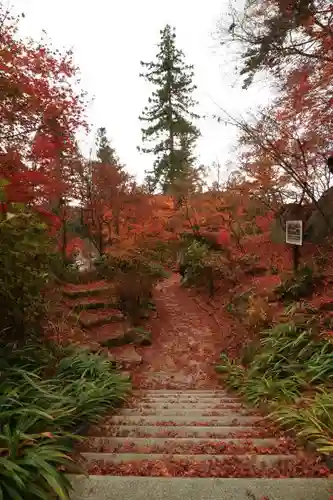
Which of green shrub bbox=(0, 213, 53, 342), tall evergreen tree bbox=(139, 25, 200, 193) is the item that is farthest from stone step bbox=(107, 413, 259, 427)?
tall evergreen tree bbox=(139, 25, 200, 193)

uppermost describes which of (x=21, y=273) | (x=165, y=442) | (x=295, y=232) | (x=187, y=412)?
(x=295, y=232)

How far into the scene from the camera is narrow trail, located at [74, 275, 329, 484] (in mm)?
2357

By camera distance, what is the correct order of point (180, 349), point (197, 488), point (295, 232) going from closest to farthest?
1. point (197, 488)
2. point (295, 232)
3. point (180, 349)

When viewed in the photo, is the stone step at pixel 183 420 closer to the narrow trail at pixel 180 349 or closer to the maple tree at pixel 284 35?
the narrow trail at pixel 180 349

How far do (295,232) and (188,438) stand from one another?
5.49 m

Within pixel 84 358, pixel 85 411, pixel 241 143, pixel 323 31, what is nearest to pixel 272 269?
pixel 241 143

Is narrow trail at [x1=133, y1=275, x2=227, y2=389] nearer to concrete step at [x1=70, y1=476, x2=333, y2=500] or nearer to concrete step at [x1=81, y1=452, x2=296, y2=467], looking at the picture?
concrete step at [x1=81, y1=452, x2=296, y2=467]

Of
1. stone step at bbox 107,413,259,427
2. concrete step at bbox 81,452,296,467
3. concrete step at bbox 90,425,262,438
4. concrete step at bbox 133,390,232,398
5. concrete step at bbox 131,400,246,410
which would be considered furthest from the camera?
concrete step at bbox 133,390,232,398

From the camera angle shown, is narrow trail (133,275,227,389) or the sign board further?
the sign board

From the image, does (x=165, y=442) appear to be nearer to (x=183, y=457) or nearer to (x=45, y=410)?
(x=183, y=457)

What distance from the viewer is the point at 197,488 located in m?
2.05

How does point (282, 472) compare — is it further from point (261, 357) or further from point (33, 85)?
point (33, 85)

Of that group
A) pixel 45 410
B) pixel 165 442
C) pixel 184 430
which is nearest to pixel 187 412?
pixel 184 430

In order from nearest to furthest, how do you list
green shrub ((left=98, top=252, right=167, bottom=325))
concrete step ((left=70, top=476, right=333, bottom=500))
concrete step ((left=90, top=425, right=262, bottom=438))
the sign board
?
concrete step ((left=70, top=476, right=333, bottom=500)) → concrete step ((left=90, top=425, right=262, bottom=438)) → the sign board → green shrub ((left=98, top=252, right=167, bottom=325))
